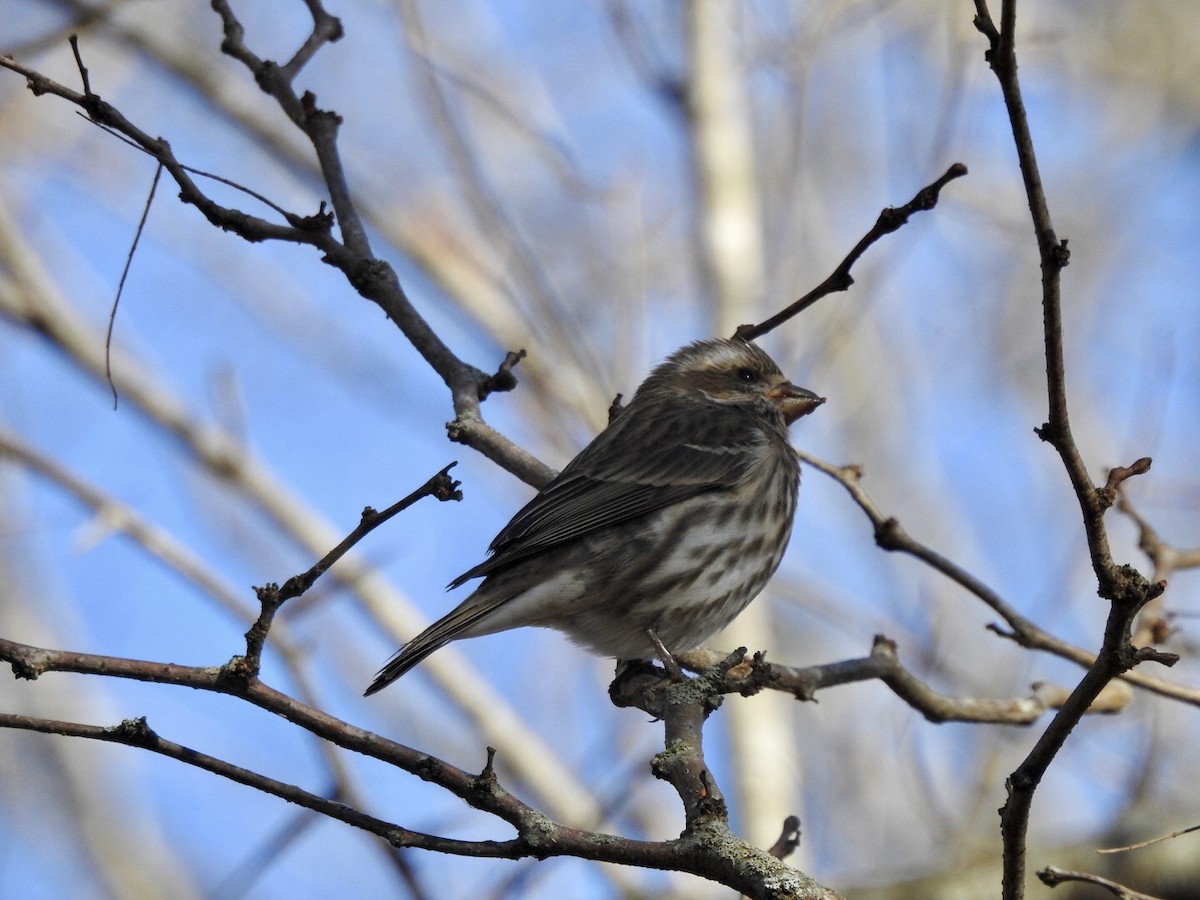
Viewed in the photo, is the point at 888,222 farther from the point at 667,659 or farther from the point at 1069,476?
the point at 667,659

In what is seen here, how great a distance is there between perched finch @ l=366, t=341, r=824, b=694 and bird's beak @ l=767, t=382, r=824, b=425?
0.29m

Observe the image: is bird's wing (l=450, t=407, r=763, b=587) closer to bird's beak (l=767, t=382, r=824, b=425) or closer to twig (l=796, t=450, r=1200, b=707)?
bird's beak (l=767, t=382, r=824, b=425)

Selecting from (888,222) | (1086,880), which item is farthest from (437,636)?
(1086,880)

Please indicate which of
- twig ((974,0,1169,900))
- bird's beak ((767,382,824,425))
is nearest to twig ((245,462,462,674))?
twig ((974,0,1169,900))

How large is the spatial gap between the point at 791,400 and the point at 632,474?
127cm

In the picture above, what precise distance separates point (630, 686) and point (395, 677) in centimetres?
127

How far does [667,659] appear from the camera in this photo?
5293mm

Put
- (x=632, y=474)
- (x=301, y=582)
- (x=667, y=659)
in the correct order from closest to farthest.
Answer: (x=301, y=582)
(x=667, y=659)
(x=632, y=474)

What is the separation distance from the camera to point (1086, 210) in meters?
15.6

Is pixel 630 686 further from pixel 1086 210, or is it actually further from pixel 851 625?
pixel 1086 210

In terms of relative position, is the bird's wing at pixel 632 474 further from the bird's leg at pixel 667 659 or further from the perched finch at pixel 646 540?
the bird's leg at pixel 667 659

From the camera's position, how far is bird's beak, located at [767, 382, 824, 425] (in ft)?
22.6

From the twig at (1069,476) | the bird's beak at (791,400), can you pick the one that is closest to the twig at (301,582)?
the twig at (1069,476)

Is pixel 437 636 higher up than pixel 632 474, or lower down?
lower down
